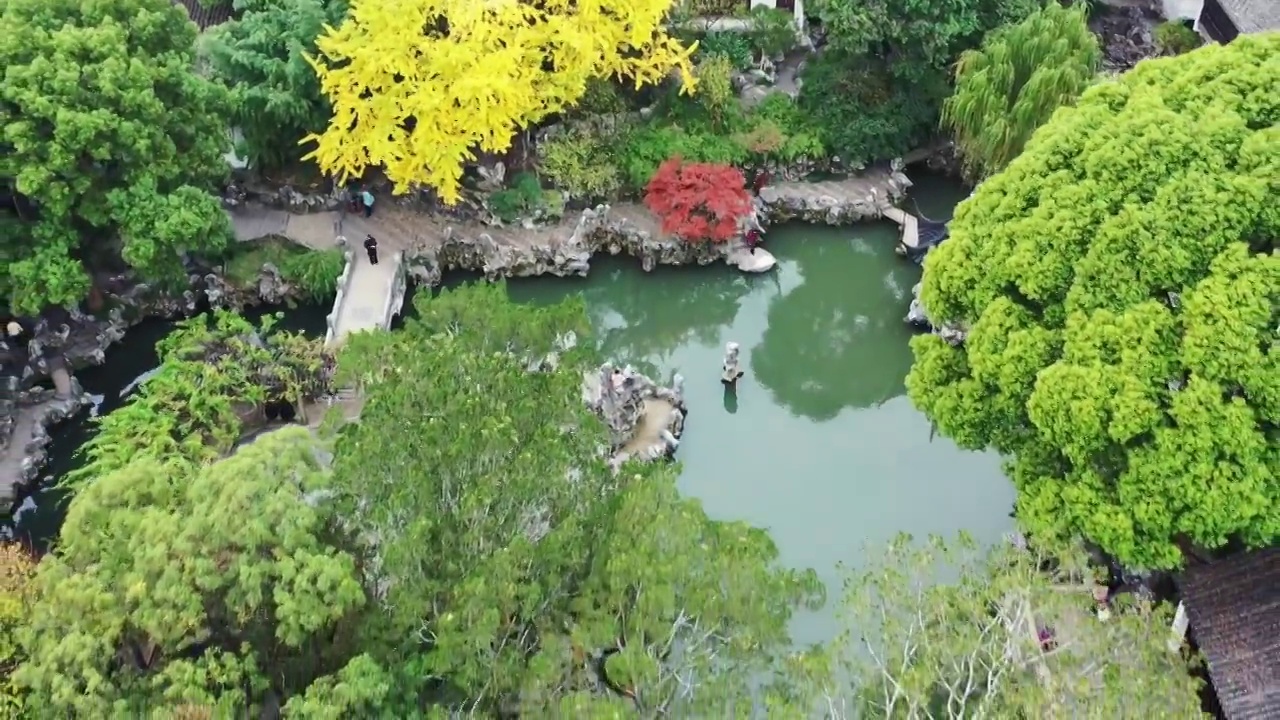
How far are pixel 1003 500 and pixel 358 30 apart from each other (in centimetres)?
1263

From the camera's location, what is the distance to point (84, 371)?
17.5 m

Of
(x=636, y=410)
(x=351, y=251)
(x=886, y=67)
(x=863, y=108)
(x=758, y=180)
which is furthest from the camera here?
(x=886, y=67)

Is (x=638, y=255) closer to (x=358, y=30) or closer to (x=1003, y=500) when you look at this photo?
(x=358, y=30)

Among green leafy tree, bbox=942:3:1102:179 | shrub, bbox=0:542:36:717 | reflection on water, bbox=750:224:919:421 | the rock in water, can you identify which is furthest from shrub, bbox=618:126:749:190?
shrub, bbox=0:542:36:717

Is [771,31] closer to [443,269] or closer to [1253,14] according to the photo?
[443,269]

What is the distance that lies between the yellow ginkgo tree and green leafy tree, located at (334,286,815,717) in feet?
25.6

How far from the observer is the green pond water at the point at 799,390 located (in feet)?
51.1

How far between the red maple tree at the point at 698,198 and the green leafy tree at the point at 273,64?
6.15 metres

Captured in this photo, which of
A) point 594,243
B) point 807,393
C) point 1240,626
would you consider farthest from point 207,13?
point 1240,626

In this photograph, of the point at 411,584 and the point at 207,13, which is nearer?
the point at 411,584

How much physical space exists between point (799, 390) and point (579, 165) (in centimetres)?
590

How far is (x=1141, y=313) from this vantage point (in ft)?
35.6

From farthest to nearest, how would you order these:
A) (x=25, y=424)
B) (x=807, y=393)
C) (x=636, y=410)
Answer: (x=807, y=393)
(x=636, y=410)
(x=25, y=424)

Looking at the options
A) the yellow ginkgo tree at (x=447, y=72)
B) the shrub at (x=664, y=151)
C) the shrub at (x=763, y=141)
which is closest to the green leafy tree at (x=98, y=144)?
the yellow ginkgo tree at (x=447, y=72)
